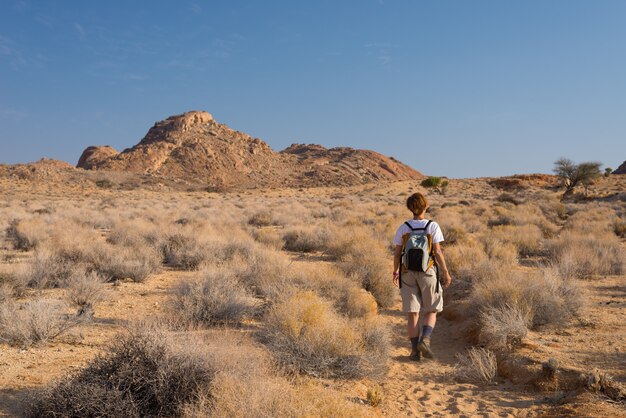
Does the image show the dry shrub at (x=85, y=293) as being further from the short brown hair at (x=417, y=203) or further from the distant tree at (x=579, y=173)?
the distant tree at (x=579, y=173)

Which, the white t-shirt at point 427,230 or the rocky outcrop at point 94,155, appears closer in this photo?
the white t-shirt at point 427,230

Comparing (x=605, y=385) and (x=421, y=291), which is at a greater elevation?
(x=421, y=291)

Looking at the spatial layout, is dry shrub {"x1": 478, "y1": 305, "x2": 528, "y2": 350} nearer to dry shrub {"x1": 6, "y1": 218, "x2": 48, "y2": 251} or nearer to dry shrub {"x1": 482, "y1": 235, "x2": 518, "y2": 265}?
dry shrub {"x1": 482, "y1": 235, "x2": 518, "y2": 265}

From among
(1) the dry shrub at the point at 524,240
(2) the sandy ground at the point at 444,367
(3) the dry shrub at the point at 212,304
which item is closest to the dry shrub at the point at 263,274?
(3) the dry shrub at the point at 212,304

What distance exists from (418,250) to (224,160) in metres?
84.8

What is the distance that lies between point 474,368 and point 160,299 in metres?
5.16

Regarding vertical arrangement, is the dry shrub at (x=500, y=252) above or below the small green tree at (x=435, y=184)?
below

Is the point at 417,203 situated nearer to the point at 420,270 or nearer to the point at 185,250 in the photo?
the point at 420,270

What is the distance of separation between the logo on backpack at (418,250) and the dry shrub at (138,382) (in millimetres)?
2752

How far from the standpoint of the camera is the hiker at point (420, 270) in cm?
548

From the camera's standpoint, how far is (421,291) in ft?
18.6

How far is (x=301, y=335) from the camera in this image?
5098 mm

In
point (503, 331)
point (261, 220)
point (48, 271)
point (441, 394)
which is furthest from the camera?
point (261, 220)

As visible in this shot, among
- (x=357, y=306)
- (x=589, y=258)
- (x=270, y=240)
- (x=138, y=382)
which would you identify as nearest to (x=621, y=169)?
(x=589, y=258)
